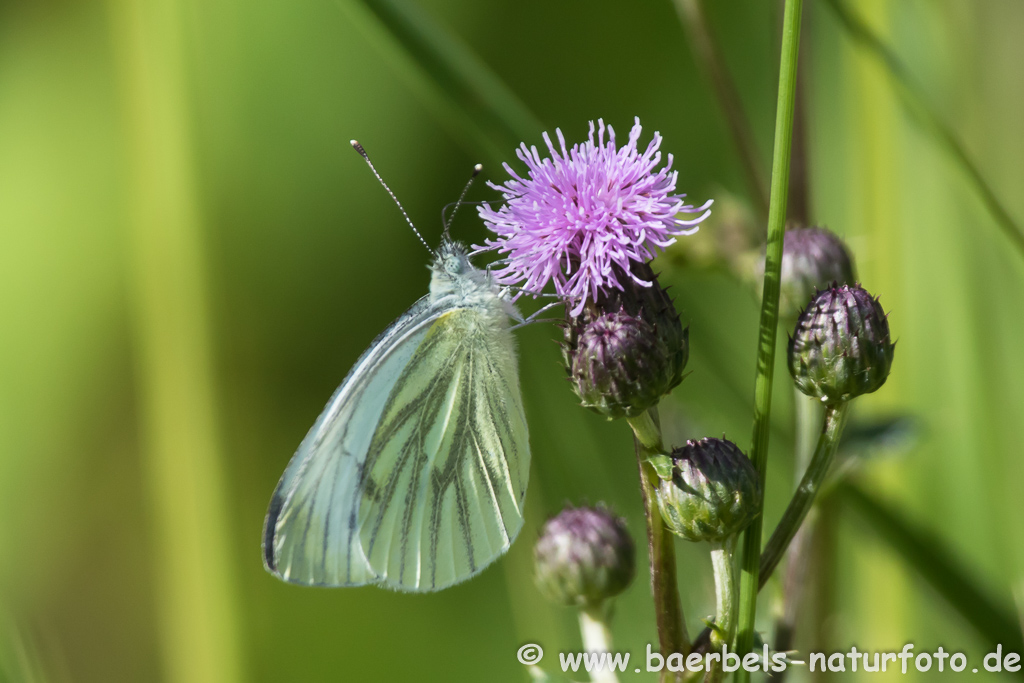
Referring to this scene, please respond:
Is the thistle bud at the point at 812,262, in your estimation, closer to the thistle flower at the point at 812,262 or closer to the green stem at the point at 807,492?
the thistle flower at the point at 812,262

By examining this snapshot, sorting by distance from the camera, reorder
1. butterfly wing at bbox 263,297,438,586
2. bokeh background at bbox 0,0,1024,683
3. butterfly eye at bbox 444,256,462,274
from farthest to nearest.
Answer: bokeh background at bbox 0,0,1024,683
butterfly eye at bbox 444,256,462,274
butterfly wing at bbox 263,297,438,586

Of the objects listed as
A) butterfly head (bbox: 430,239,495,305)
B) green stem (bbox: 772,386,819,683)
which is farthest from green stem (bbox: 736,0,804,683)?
butterfly head (bbox: 430,239,495,305)

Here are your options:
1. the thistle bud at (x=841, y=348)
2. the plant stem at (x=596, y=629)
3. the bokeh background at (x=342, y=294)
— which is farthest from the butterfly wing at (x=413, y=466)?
the thistle bud at (x=841, y=348)

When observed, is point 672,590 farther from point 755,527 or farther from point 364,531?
point 364,531

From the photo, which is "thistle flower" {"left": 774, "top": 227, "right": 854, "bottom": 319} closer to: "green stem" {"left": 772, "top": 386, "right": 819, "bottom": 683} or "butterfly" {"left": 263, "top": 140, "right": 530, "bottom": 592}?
"green stem" {"left": 772, "top": 386, "right": 819, "bottom": 683}

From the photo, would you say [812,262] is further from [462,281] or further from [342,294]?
[342,294]

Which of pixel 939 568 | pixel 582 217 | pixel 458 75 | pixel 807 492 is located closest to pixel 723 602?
pixel 807 492
